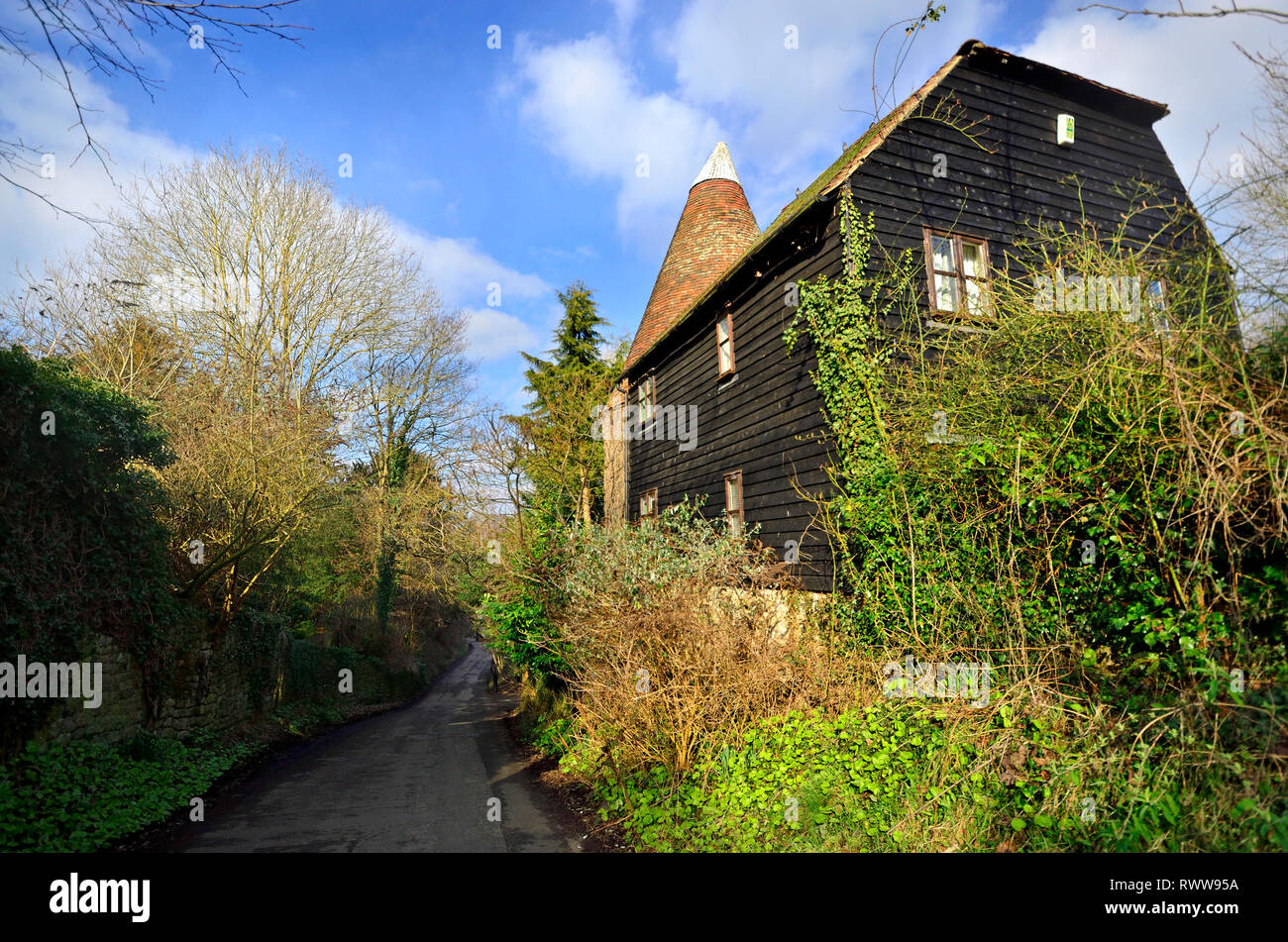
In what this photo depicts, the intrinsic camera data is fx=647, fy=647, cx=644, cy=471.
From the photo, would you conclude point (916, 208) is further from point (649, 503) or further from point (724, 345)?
point (649, 503)

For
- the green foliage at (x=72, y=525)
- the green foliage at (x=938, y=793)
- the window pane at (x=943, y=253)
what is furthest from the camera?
the window pane at (x=943, y=253)

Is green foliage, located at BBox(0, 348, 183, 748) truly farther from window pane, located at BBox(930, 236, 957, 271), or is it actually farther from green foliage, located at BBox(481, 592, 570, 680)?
window pane, located at BBox(930, 236, 957, 271)

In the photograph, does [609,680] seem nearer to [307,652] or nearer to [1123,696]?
[1123,696]

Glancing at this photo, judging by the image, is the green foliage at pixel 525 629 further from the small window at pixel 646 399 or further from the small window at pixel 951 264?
the small window at pixel 951 264

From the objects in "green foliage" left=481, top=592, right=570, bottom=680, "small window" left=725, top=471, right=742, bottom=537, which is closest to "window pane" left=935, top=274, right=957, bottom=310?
"small window" left=725, top=471, right=742, bottom=537

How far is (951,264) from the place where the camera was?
10.3 meters

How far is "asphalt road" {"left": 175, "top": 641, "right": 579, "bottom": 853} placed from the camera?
6.69 metres

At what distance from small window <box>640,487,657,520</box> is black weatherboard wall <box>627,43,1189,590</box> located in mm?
3355

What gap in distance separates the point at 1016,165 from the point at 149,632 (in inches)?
625

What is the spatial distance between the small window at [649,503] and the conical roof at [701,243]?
13.0 feet

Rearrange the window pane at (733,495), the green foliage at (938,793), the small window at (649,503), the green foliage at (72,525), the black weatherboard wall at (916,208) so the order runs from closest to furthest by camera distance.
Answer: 1. the green foliage at (938,793)
2. the green foliage at (72,525)
3. the black weatherboard wall at (916,208)
4. the window pane at (733,495)
5. the small window at (649,503)

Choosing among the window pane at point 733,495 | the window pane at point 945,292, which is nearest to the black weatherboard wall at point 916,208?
the window pane at point 733,495

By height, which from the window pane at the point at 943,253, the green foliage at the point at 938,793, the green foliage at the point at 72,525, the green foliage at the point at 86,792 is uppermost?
the window pane at the point at 943,253

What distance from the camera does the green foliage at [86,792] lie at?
6211 millimetres
